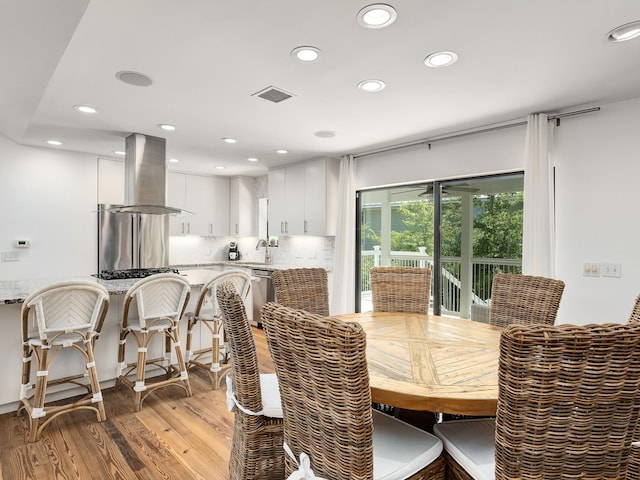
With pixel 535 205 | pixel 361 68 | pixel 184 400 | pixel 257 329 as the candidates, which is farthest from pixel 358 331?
pixel 257 329

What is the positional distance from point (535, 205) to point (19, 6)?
355cm

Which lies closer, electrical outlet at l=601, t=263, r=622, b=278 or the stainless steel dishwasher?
electrical outlet at l=601, t=263, r=622, b=278

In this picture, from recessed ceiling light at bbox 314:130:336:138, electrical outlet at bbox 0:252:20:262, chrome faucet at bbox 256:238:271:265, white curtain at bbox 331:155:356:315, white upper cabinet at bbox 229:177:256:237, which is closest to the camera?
recessed ceiling light at bbox 314:130:336:138

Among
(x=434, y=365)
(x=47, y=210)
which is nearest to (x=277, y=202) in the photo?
(x=47, y=210)

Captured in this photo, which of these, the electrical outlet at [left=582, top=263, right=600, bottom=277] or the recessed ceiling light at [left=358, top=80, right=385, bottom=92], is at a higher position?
the recessed ceiling light at [left=358, top=80, right=385, bottom=92]

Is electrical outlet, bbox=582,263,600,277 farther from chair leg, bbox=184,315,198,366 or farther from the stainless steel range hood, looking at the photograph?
the stainless steel range hood

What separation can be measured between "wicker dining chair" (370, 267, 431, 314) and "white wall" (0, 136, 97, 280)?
3.91 metres

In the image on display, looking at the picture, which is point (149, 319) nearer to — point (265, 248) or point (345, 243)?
point (345, 243)

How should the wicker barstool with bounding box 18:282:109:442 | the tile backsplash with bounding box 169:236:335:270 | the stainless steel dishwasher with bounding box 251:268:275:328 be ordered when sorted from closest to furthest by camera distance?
the wicker barstool with bounding box 18:282:109:442 → the stainless steel dishwasher with bounding box 251:268:275:328 → the tile backsplash with bounding box 169:236:335:270

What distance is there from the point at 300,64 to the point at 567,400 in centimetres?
212

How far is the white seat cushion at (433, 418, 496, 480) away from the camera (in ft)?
3.98

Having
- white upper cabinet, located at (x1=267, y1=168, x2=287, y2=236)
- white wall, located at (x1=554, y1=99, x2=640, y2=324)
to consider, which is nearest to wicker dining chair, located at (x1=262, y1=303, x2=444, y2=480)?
white wall, located at (x1=554, y1=99, x2=640, y2=324)

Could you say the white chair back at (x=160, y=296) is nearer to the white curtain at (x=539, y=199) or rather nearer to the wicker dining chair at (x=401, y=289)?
the wicker dining chair at (x=401, y=289)

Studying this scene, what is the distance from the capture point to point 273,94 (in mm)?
2670
